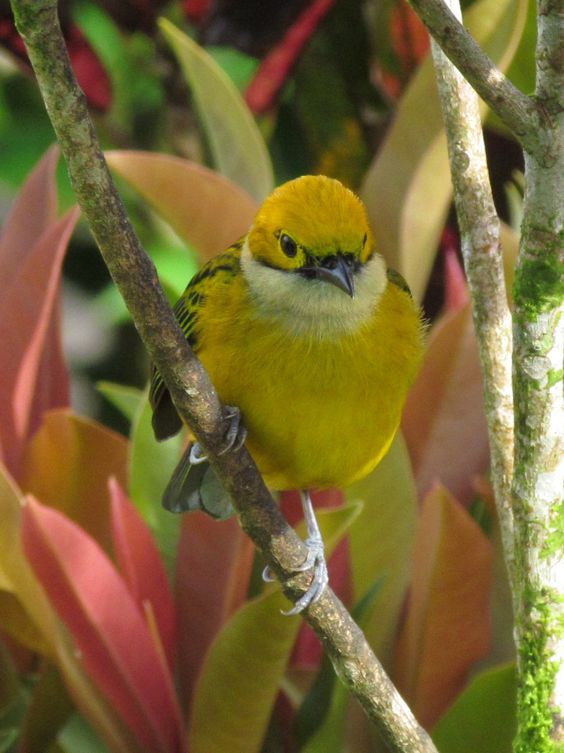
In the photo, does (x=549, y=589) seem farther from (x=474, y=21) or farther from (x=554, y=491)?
(x=474, y=21)

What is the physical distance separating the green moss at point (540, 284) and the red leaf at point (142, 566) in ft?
3.38

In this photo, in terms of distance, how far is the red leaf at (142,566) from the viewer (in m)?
2.36

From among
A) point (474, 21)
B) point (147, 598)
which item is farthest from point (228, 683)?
point (474, 21)

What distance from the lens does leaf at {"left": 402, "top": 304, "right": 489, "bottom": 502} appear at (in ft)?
9.04

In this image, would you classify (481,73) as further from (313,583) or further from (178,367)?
(313,583)

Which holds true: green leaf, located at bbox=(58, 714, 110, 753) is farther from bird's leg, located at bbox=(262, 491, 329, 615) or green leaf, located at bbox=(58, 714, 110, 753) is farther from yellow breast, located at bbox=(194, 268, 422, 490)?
yellow breast, located at bbox=(194, 268, 422, 490)

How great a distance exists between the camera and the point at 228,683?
218cm

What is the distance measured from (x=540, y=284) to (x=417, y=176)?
1392 mm

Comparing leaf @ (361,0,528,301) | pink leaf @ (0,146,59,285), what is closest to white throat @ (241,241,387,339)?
leaf @ (361,0,528,301)

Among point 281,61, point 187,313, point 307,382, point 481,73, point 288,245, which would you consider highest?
point 481,73

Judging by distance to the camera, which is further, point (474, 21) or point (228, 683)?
point (474, 21)

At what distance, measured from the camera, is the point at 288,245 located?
6.52 feet

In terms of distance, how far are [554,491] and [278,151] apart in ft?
8.78

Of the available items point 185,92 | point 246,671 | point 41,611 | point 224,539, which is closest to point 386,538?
point 224,539
